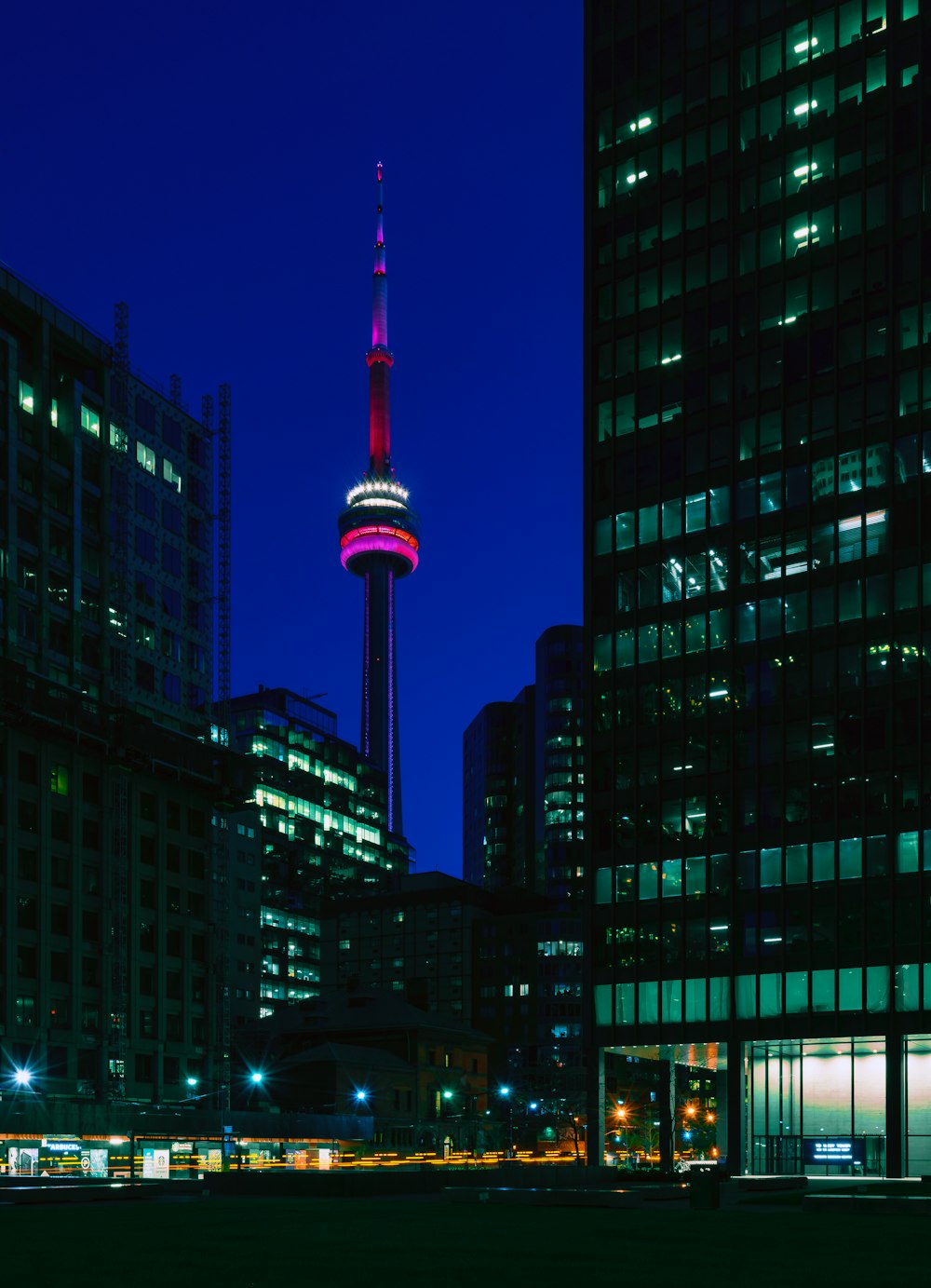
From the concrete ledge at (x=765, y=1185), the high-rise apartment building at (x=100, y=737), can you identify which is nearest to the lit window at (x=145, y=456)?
the high-rise apartment building at (x=100, y=737)

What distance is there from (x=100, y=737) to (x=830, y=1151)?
6301 centimetres

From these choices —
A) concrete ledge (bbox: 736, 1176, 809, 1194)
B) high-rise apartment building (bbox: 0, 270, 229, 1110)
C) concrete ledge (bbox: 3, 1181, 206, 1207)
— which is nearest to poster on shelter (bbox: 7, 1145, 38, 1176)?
concrete ledge (bbox: 3, 1181, 206, 1207)

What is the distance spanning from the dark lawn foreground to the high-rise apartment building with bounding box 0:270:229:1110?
71325mm

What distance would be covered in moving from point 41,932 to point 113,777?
14328 mm

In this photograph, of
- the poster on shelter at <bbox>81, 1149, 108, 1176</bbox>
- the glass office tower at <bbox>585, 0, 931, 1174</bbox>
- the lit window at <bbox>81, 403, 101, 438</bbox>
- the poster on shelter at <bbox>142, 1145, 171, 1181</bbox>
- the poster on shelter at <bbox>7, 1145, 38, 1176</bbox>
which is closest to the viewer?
the poster on shelter at <bbox>7, 1145, 38, 1176</bbox>

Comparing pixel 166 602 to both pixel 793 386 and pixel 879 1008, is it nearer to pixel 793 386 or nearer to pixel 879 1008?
pixel 793 386

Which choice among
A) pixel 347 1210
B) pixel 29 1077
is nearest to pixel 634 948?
pixel 29 1077

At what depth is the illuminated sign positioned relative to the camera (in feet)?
273

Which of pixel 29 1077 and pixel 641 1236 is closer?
pixel 641 1236

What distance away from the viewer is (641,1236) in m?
34.2

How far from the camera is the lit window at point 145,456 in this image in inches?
5315

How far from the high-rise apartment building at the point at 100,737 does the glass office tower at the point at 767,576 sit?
41508 millimetres

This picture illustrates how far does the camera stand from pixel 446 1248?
30.2m

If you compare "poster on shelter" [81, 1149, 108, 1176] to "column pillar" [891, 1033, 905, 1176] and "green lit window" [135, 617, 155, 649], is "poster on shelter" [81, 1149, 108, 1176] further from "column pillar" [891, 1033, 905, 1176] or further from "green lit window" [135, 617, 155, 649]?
"green lit window" [135, 617, 155, 649]
